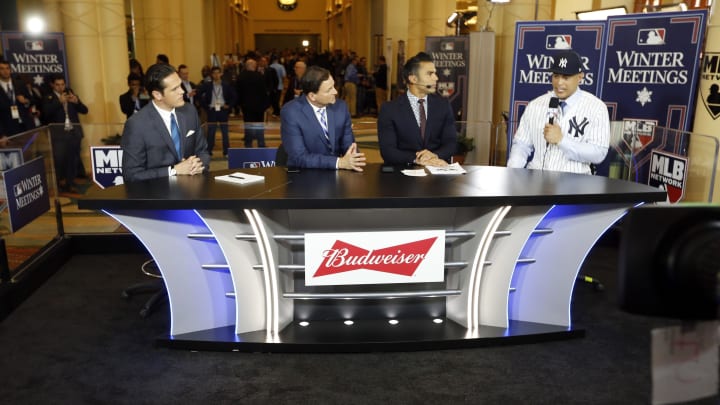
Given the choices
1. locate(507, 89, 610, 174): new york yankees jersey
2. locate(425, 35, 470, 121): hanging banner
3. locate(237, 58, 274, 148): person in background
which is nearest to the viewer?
locate(507, 89, 610, 174): new york yankees jersey

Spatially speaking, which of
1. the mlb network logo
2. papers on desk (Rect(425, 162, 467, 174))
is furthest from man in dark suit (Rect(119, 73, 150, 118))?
papers on desk (Rect(425, 162, 467, 174))

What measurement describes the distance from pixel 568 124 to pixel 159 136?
8.27 ft

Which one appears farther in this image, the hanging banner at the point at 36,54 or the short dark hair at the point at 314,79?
the hanging banner at the point at 36,54

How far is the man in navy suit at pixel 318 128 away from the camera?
3.77 metres

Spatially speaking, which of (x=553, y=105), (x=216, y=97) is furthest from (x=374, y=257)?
(x=216, y=97)

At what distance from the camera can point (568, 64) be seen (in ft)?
12.4

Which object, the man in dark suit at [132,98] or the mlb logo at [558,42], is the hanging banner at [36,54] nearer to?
the man in dark suit at [132,98]

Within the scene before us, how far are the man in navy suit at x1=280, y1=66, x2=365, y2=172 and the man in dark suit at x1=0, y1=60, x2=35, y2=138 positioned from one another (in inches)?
170

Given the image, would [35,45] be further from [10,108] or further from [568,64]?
[568,64]

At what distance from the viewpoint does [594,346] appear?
11.5ft

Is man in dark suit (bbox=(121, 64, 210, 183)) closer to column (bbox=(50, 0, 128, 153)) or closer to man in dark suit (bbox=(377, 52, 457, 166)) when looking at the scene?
man in dark suit (bbox=(377, 52, 457, 166))

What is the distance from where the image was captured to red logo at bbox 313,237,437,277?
3232mm

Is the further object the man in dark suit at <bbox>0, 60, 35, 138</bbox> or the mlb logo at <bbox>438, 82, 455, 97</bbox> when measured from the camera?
the mlb logo at <bbox>438, 82, 455, 97</bbox>

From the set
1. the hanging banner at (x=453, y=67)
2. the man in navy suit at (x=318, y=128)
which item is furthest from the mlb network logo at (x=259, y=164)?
the hanging banner at (x=453, y=67)
